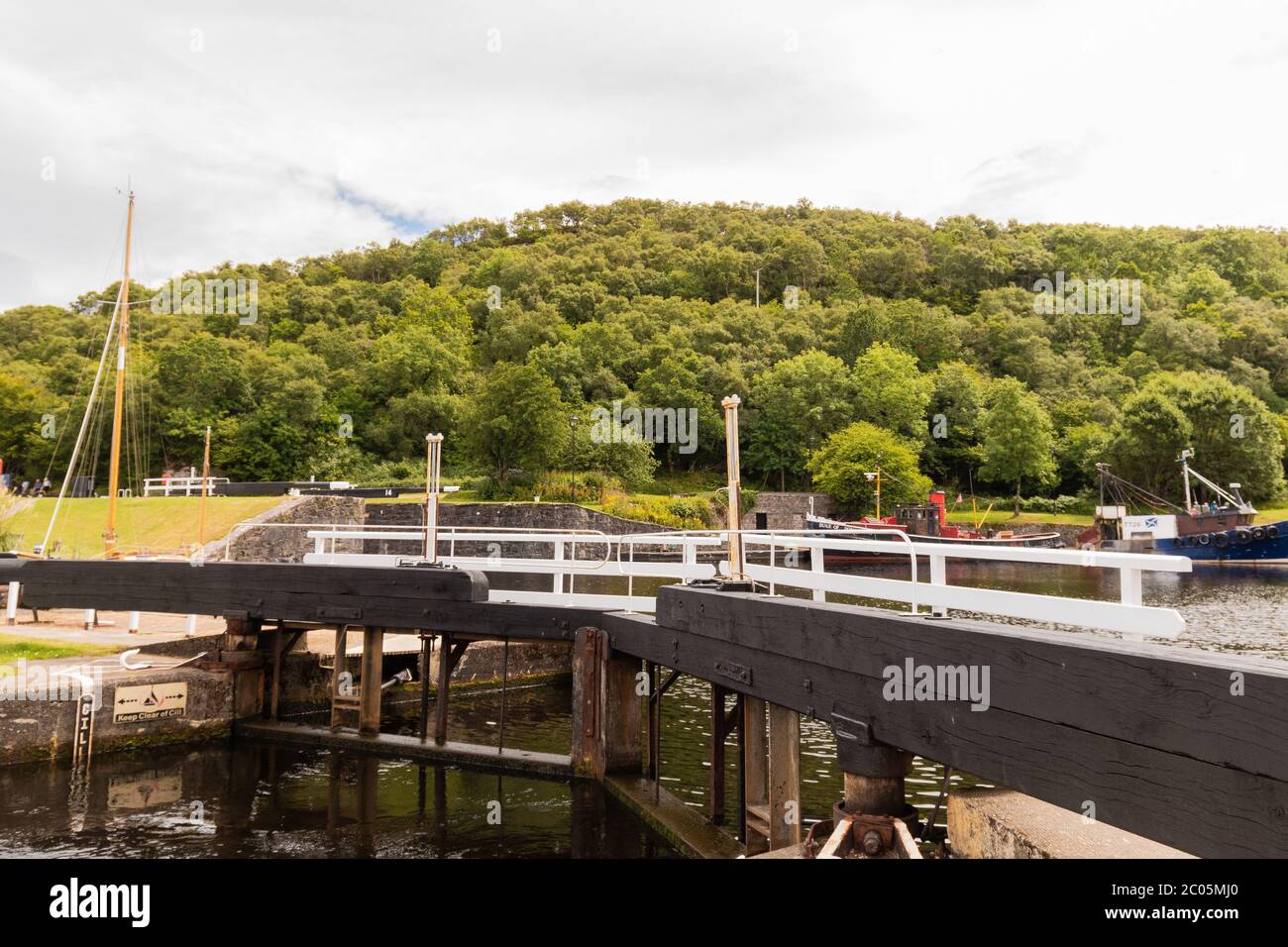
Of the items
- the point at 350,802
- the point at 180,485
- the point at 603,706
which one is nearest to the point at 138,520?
the point at 180,485

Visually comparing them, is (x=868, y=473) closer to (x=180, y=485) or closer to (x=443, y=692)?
(x=180, y=485)

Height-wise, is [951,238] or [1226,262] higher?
[951,238]

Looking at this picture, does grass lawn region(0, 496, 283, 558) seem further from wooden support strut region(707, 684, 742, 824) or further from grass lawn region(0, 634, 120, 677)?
wooden support strut region(707, 684, 742, 824)

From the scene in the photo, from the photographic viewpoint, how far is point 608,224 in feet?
540

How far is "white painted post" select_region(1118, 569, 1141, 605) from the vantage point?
17.7ft

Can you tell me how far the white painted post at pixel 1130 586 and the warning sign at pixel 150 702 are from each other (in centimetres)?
1669

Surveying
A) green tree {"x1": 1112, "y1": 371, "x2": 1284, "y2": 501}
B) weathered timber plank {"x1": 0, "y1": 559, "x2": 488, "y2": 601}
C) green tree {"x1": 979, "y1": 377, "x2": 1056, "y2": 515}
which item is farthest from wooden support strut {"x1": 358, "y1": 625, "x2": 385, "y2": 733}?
green tree {"x1": 1112, "y1": 371, "x2": 1284, "y2": 501}

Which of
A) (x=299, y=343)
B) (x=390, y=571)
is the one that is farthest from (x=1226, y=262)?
(x=390, y=571)

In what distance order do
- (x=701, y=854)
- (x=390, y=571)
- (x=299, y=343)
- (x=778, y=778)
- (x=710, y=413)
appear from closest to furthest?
(x=778, y=778), (x=701, y=854), (x=390, y=571), (x=710, y=413), (x=299, y=343)

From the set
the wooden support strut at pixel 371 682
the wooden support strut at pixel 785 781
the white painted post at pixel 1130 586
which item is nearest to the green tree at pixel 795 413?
the wooden support strut at pixel 371 682

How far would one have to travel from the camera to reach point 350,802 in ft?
45.3

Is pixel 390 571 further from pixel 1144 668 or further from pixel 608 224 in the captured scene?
pixel 608 224

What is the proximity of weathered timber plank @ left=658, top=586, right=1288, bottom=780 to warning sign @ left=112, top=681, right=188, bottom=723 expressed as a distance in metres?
13.9
